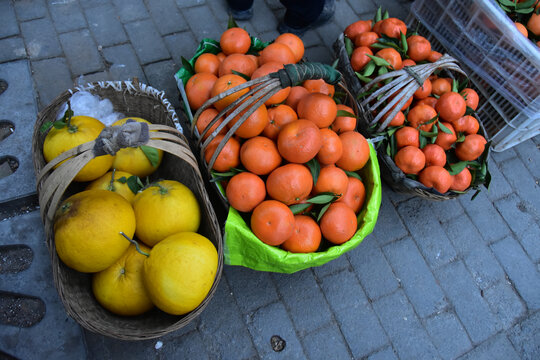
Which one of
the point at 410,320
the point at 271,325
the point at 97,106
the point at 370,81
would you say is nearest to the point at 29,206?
the point at 97,106

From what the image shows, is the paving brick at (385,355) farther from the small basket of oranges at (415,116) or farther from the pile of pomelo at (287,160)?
the small basket of oranges at (415,116)

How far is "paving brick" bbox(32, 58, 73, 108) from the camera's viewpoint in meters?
2.61

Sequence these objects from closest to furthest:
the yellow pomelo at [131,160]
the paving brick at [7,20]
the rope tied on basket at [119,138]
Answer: the rope tied on basket at [119,138] < the yellow pomelo at [131,160] < the paving brick at [7,20]

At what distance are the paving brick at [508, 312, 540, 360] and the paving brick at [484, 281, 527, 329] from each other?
0.05 meters

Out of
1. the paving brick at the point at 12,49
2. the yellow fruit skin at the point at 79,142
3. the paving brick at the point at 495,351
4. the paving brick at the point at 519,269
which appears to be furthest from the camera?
the paving brick at the point at 12,49

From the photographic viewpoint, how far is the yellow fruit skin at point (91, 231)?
146cm

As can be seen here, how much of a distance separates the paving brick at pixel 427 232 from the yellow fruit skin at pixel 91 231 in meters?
2.05

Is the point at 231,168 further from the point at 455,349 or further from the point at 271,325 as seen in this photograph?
the point at 455,349

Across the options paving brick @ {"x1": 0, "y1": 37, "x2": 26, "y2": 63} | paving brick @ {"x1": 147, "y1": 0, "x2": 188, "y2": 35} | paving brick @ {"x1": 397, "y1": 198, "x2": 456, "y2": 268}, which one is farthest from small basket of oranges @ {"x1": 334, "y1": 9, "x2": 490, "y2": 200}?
paving brick @ {"x1": 0, "y1": 37, "x2": 26, "y2": 63}

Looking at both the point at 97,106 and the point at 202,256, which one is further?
the point at 97,106

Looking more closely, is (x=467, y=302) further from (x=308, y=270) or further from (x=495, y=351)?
(x=308, y=270)

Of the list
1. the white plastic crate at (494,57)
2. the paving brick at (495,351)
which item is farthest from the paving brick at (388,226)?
the white plastic crate at (494,57)

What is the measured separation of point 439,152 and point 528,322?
1.39m

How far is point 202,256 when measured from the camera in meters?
1.57
